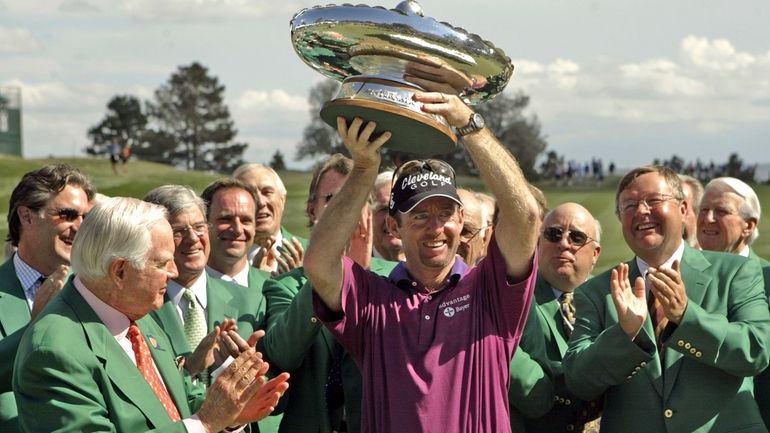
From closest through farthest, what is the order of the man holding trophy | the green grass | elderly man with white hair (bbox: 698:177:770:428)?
the man holding trophy < elderly man with white hair (bbox: 698:177:770:428) < the green grass

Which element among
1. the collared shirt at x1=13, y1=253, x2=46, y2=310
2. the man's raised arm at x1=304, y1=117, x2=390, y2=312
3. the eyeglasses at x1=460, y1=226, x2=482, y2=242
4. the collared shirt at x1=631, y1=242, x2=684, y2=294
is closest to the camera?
the man's raised arm at x1=304, y1=117, x2=390, y2=312

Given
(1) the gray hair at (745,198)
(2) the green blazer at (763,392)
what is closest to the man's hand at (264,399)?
(2) the green blazer at (763,392)

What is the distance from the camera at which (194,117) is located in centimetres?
10525

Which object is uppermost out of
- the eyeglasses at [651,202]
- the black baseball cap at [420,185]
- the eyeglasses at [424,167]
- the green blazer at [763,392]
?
the eyeglasses at [424,167]

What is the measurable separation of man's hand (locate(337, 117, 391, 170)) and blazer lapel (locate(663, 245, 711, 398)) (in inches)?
86.4

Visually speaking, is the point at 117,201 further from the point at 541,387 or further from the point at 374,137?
the point at 541,387

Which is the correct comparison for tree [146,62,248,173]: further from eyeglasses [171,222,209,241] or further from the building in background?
eyeglasses [171,222,209,241]

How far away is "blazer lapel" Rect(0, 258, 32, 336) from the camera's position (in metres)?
5.95

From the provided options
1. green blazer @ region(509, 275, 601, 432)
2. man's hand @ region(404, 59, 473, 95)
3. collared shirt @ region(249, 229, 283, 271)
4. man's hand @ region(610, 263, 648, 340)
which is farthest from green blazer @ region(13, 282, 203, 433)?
collared shirt @ region(249, 229, 283, 271)

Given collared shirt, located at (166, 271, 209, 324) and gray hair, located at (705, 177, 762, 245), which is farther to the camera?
gray hair, located at (705, 177, 762, 245)

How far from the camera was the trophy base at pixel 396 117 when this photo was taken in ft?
15.1

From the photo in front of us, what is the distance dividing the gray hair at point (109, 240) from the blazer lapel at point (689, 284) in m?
3.00

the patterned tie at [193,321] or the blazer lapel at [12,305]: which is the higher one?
the blazer lapel at [12,305]

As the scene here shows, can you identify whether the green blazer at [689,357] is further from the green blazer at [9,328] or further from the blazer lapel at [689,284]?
the green blazer at [9,328]
